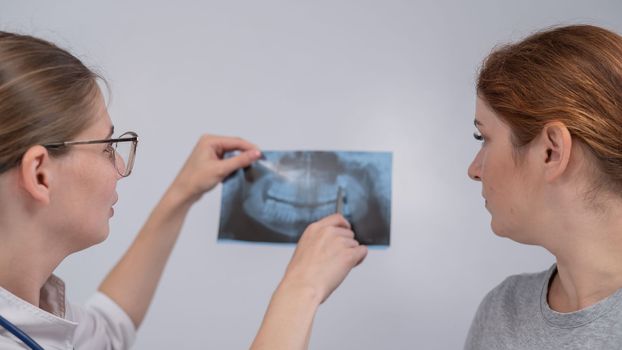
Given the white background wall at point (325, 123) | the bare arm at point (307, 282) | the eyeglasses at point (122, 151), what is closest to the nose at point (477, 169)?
the bare arm at point (307, 282)

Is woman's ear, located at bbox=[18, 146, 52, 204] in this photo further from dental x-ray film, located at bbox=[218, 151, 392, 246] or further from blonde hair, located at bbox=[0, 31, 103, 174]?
dental x-ray film, located at bbox=[218, 151, 392, 246]

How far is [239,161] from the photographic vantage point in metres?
1.40

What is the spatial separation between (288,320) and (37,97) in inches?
20.7

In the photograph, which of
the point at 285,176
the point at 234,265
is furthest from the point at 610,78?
the point at 234,265

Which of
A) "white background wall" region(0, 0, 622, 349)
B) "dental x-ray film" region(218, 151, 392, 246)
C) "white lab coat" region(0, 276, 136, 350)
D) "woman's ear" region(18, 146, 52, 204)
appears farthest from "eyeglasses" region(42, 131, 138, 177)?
"white background wall" region(0, 0, 622, 349)

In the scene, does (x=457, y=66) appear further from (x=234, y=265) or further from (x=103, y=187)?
(x=103, y=187)

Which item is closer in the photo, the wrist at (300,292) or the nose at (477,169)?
the wrist at (300,292)

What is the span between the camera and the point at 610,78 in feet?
3.19

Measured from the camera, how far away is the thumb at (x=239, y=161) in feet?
4.55

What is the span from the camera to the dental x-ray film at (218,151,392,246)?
1438 millimetres

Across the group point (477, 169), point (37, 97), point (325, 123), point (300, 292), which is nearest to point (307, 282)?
point (300, 292)

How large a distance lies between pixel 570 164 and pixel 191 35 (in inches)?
45.1

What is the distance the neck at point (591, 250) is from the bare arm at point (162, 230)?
2.34ft

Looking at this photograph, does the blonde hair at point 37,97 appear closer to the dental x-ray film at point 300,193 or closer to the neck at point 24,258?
the neck at point 24,258
